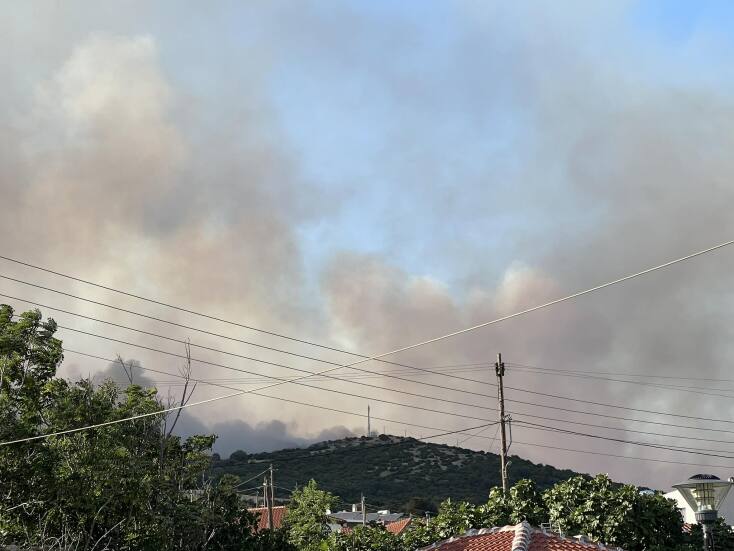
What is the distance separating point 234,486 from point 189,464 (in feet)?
5.94

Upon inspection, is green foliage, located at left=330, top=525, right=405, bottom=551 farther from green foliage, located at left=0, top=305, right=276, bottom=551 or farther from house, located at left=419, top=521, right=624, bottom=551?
green foliage, located at left=0, top=305, right=276, bottom=551

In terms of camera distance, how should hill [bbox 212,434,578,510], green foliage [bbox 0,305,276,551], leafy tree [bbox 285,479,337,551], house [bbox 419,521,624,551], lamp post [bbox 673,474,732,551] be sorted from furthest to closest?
hill [bbox 212,434,578,510] < leafy tree [bbox 285,479,337,551] < green foliage [bbox 0,305,276,551] < house [bbox 419,521,624,551] < lamp post [bbox 673,474,732,551]

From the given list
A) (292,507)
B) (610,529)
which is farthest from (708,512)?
(292,507)

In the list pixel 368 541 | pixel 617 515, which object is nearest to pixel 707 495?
pixel 617 515

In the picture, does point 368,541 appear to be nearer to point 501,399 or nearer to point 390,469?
point 501,399

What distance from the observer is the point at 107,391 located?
105ft

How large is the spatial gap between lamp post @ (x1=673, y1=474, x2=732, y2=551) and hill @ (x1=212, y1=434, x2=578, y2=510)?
8477 cm

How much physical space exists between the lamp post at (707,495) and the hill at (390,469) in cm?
8477

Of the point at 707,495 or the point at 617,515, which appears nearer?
the point at 707,495

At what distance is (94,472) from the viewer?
28781mm

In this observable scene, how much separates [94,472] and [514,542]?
12.6 m

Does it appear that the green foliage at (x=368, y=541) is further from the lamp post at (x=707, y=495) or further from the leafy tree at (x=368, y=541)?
the lamp post at (x=707, y=495)

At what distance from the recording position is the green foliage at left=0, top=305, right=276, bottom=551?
1117 inches

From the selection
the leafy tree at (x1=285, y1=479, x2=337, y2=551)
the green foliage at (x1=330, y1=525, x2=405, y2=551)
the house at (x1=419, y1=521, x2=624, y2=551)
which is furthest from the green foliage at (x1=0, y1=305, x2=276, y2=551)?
the leafy tree at (x1=285, y1=479, x2=337, y2=551)
